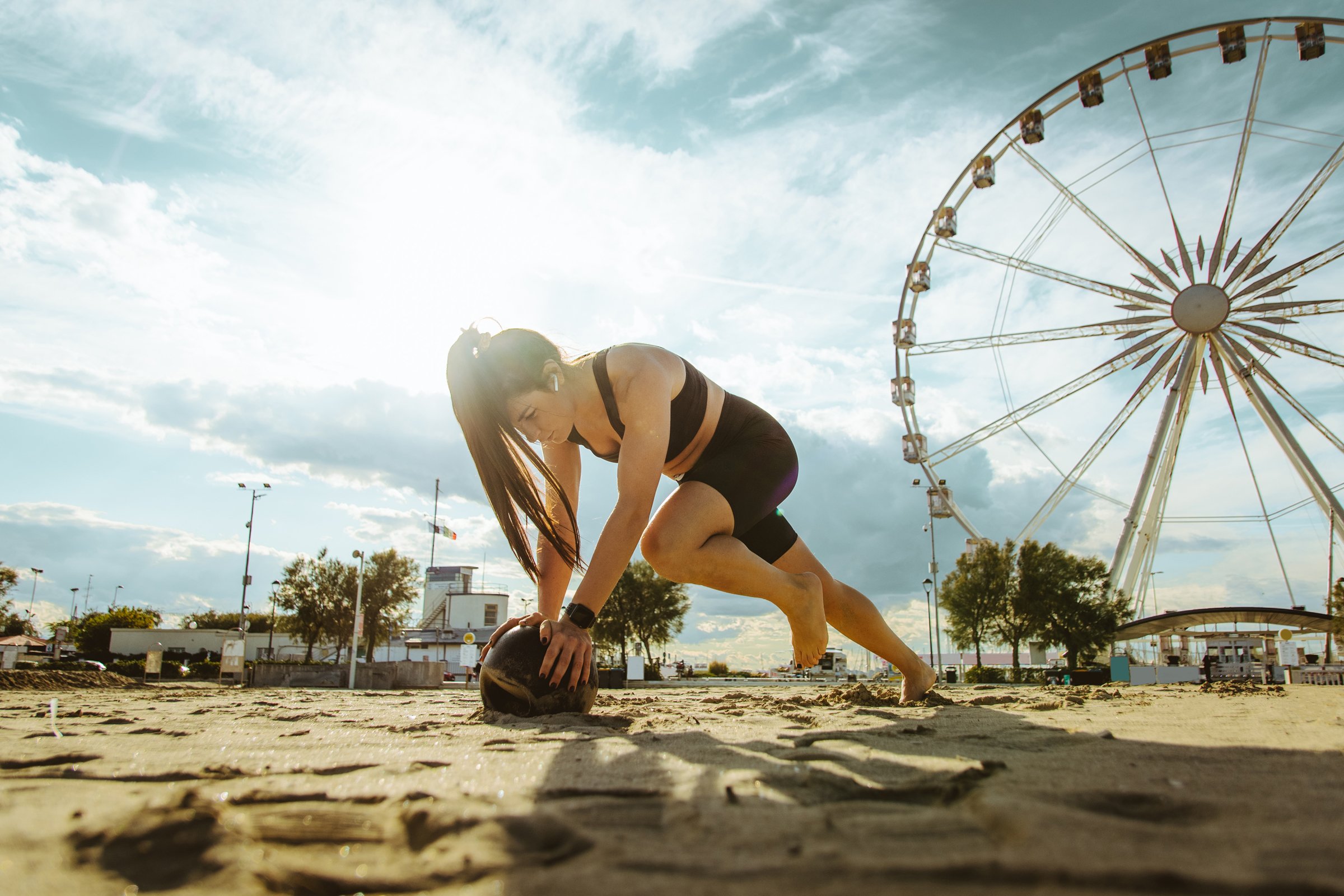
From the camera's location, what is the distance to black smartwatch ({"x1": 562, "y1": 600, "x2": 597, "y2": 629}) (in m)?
2.64

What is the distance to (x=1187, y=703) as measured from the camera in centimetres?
401

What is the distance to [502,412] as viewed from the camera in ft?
10.3

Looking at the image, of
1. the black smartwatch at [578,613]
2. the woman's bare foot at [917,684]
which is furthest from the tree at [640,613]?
the black smartwatch at [578,613]

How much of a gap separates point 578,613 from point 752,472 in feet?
3.74

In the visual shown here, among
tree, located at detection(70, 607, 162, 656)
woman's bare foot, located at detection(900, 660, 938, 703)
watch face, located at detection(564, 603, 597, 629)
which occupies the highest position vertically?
watch face, located at detection(564, 603, 597, 629)

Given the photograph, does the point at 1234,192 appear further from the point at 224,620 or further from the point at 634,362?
the point at 224,620

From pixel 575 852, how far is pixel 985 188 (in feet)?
73.9

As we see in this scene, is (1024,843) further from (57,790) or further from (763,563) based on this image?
(763,563)

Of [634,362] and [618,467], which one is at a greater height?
[634,362]

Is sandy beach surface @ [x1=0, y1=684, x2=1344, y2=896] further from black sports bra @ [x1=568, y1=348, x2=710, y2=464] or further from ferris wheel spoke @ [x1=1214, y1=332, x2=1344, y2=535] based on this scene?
ferris wheel spoke @ [x1=1214, y1=332, x2=1344, y2=535]

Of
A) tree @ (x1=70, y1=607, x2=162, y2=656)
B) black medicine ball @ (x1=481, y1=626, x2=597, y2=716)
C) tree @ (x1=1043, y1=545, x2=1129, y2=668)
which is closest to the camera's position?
black medicine ball @ (x1=481, y1=626, x2=597, y2=716)

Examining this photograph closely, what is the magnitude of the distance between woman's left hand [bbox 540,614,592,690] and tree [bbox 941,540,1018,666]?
2863cm

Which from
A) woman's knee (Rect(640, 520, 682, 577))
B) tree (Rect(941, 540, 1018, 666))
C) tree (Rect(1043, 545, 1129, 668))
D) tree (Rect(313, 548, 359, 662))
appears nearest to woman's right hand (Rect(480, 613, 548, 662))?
woman's knee (Rect(640, 520, 682, 577))

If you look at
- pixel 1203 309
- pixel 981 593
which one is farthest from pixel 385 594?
pixel 1203 309
